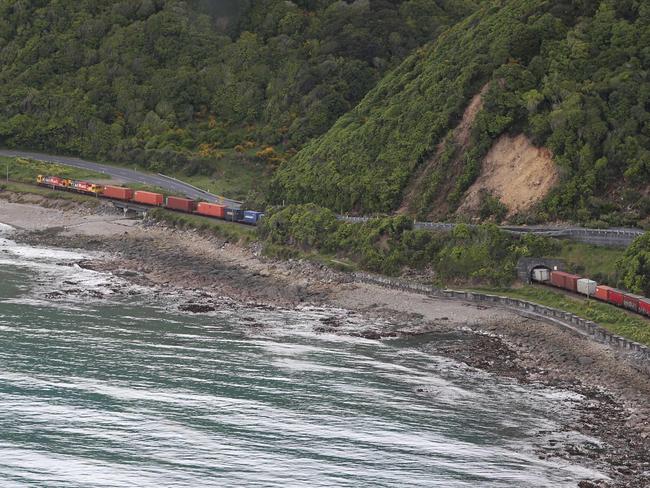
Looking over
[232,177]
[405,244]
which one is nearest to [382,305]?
[405,244]

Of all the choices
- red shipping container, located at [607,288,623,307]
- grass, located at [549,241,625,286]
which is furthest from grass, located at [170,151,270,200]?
red shipping container, located at [607,288,623,307]

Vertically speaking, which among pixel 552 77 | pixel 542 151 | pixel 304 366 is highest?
pixel 552 77

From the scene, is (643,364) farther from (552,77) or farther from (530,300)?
(552,77)

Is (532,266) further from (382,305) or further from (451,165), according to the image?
(451,165)

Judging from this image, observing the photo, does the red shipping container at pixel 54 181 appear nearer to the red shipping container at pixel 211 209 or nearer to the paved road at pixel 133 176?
the paved road at pixel 133 176

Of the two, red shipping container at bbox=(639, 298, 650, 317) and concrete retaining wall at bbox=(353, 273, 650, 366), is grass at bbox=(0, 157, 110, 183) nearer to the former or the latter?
concrete retaining wall at bbox=(353, 273, 650, 366)

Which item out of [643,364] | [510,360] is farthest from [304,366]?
[643,364]

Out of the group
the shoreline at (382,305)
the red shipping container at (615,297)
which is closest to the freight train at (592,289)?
the red shipping container at (615,297)
